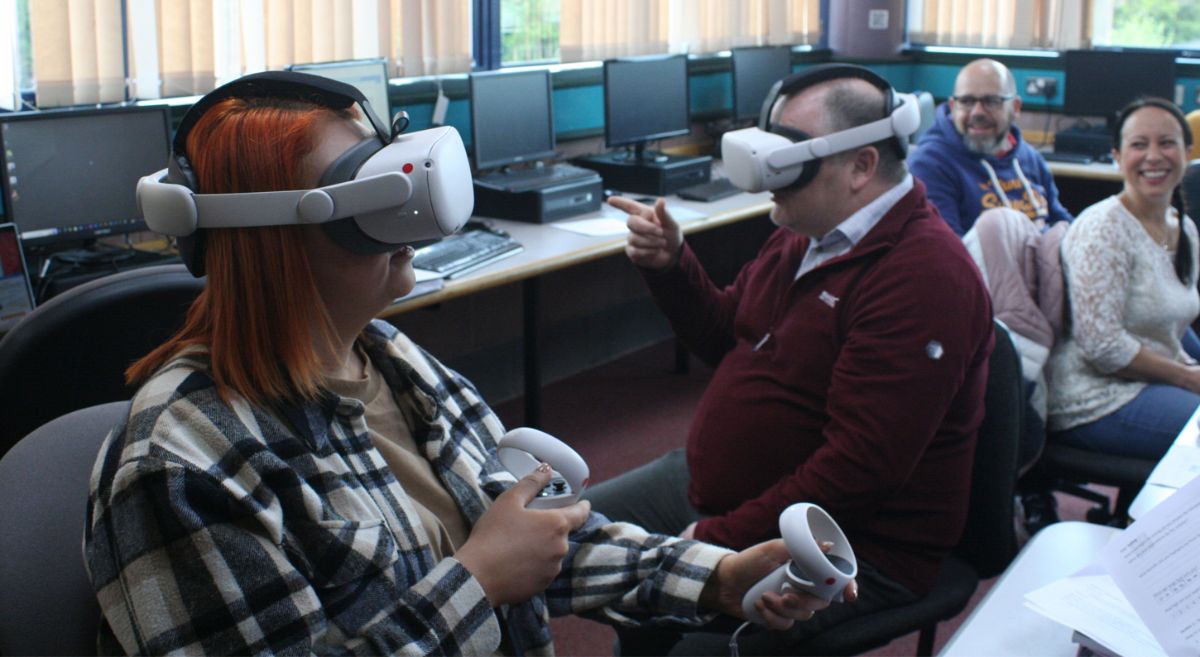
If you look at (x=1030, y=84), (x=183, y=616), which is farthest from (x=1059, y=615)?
(x=1030, y=84)

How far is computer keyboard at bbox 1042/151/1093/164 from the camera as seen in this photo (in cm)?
506

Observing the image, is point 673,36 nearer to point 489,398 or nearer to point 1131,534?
point 489,398

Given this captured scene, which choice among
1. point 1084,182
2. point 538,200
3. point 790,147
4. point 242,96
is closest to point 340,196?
point 242,96

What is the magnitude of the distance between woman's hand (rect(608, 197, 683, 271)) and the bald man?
65.1 inches

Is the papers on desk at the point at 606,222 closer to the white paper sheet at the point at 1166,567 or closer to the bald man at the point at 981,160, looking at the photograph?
the bald man at the point at 981,160

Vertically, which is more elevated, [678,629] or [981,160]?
[981,160]

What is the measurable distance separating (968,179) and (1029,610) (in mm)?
2574

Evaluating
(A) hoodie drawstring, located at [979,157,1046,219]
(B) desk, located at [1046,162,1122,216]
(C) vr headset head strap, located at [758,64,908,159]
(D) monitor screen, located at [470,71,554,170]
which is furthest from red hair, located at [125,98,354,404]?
(B) desk, located at [1046,162,1122,216]

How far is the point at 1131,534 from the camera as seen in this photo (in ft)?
4.19

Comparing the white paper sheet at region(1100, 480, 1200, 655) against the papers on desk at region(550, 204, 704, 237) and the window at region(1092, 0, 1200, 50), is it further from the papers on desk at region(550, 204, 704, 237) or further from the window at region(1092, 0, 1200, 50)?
the window at region(1092, 0, 1200, 50)

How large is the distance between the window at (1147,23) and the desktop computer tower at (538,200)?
313 cm

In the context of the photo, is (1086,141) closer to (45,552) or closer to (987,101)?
(987,101)

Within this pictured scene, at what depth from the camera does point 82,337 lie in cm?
166

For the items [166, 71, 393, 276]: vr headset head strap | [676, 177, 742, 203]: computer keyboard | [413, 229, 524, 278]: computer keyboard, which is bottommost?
[413, 229, 524, 278]: computer keyboard
